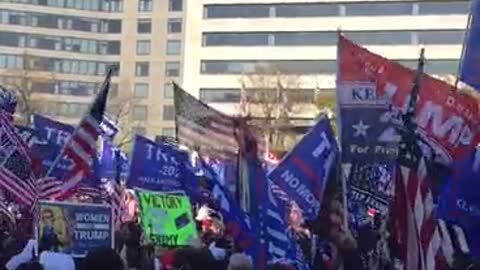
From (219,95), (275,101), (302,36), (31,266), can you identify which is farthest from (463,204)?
(219,95)

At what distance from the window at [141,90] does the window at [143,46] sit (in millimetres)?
2696

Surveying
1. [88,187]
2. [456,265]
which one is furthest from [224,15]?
[456,265]

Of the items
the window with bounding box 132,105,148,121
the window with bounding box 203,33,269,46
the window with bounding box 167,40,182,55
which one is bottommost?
the window with bounding box 132,105,148,121

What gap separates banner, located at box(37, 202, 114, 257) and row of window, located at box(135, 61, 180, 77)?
3627 inches

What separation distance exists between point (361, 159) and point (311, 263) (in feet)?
4.98

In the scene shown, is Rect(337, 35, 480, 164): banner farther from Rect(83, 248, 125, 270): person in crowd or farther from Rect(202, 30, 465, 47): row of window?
Rect(202, 30, 465, 47): row of window

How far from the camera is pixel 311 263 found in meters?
12.2

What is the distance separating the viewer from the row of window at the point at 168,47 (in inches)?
4109

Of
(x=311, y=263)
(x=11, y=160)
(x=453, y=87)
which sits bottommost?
(x=311, y=263)

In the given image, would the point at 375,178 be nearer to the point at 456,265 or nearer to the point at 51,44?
the point at 456,265

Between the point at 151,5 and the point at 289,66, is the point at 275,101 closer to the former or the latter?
the point at 289,66

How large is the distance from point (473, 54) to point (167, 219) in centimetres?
449

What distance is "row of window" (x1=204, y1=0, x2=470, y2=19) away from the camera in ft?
257

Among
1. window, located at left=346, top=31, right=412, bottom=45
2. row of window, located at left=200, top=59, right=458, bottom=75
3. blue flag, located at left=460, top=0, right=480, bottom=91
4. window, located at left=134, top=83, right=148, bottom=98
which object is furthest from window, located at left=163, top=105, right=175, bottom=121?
blue flag, located at left=460, top=0, right=480, bottom=91
